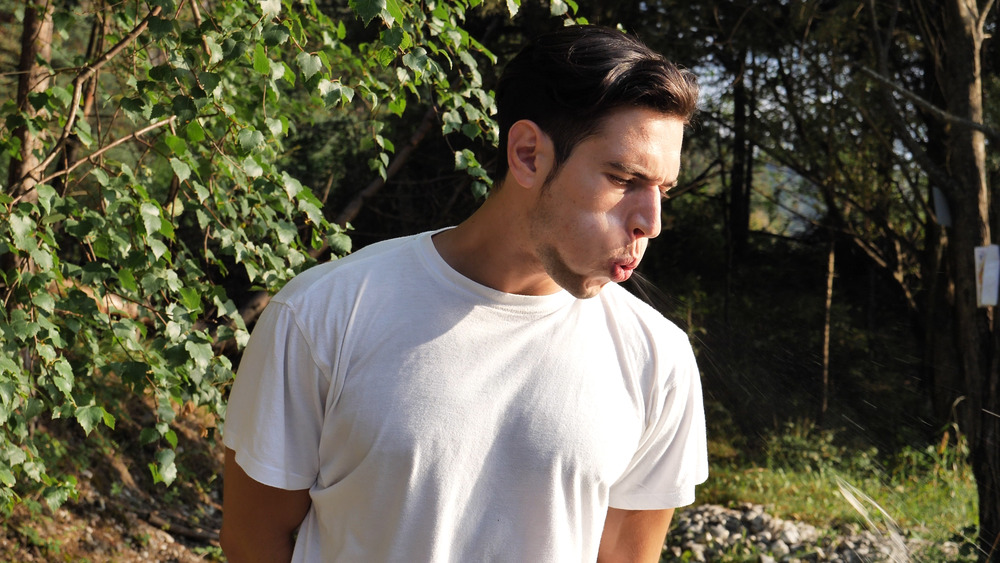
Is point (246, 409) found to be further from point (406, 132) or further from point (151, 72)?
point (406, 132)

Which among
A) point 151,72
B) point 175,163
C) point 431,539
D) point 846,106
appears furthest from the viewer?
point 846,106

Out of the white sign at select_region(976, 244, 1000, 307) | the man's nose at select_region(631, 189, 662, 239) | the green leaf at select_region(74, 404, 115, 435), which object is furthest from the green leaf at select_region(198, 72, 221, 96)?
the white sign at select_region(976, 244, 1000, 307)

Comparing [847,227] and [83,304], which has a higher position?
[847,227]

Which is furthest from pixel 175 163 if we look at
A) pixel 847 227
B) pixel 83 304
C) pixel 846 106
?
pixel 847 227

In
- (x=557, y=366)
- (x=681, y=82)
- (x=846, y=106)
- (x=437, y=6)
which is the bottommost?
(x=557, y=366)

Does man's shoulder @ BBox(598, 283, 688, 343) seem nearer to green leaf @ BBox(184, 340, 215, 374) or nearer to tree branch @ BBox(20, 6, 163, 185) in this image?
green leaf @ BBox(184, 340, 215, 374)

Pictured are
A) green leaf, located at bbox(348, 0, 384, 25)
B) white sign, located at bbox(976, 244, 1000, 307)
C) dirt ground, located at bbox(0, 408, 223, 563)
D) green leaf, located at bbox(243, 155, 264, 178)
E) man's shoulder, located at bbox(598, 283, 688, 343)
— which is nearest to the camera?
man's shoulder, located at bbox(598, 283, 688, 343)

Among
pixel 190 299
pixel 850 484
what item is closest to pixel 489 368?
pixel 190 299

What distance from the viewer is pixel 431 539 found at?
1403 millimetres

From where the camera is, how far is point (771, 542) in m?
5.80

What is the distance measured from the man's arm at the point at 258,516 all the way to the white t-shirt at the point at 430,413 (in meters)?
0.04

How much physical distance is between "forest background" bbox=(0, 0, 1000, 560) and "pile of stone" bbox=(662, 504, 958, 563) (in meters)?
0.25

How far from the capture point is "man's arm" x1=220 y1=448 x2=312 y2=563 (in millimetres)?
1503

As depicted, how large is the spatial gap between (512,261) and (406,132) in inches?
269
